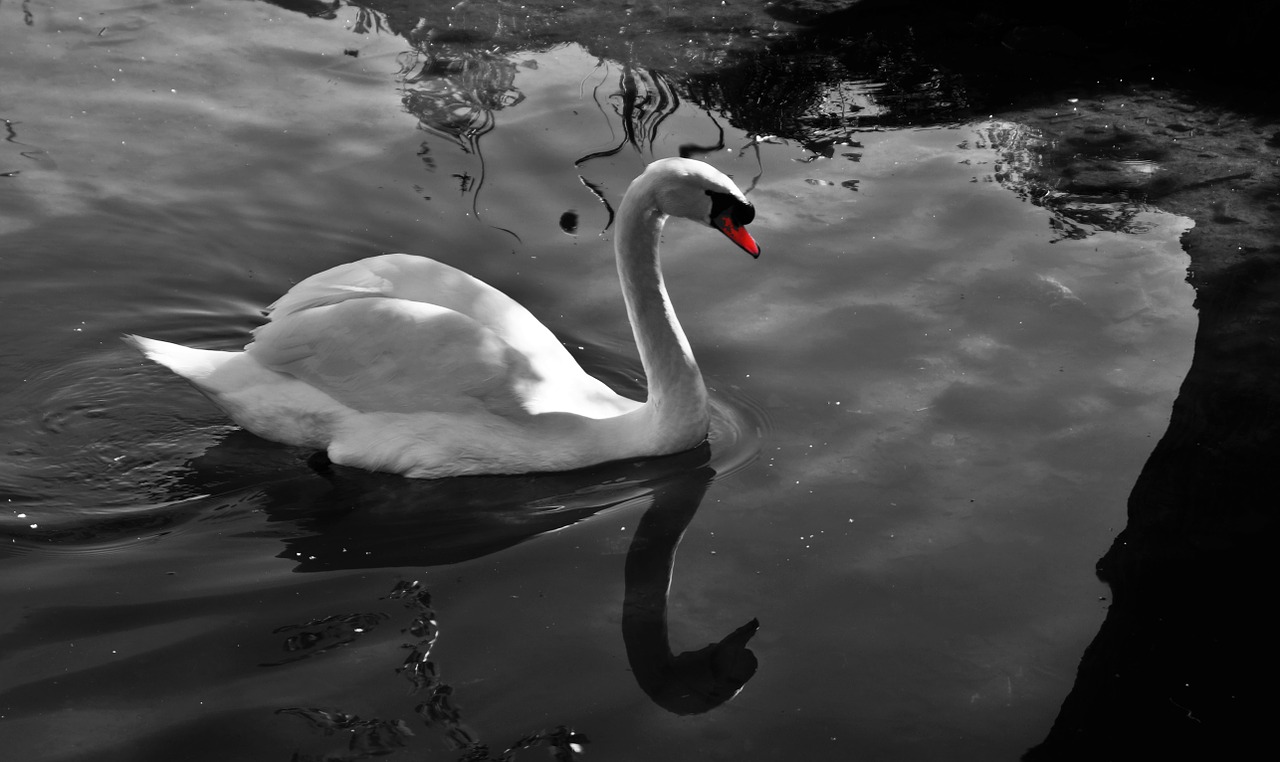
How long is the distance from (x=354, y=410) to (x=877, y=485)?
6.41 feet

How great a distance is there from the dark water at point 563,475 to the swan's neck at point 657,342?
0.14 m

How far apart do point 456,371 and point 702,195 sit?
3.61ft

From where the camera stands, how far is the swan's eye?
503 centimetres

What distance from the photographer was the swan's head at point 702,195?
198 inches

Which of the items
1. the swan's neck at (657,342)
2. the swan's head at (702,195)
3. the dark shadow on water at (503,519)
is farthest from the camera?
the swan's neck at (657,342)

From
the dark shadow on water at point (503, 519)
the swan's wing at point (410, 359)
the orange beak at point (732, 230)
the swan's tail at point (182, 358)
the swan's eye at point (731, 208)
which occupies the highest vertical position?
the swan's eye at point (731, 208)

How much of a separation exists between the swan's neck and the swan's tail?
161 centimetres

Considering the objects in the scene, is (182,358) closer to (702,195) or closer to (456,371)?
(456,371)

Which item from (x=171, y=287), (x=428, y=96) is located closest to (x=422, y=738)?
(x=171, y=287)

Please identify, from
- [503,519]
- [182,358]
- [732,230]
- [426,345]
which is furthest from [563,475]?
[182,358]

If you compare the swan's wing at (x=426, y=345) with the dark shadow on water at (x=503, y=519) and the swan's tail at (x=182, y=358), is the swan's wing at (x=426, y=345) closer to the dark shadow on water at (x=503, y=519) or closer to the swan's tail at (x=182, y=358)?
the swan's tail at (x=182, y=358)

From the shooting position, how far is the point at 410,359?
16.8ft

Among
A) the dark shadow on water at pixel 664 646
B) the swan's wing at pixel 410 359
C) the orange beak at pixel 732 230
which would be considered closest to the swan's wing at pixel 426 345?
the swan's wing at pixel 410 359

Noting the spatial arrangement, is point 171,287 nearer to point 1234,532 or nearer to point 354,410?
point 354,410
